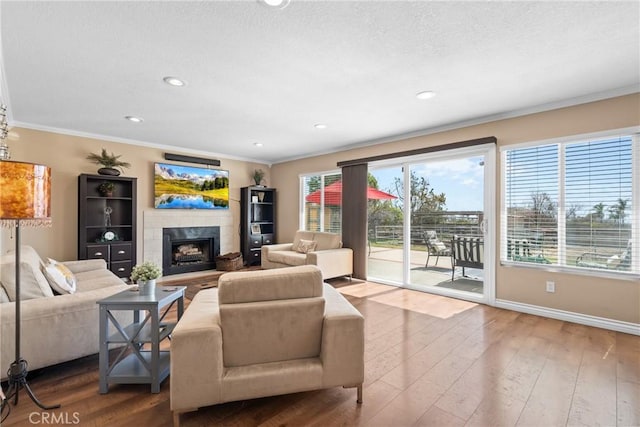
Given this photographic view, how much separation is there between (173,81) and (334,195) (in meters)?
3.69

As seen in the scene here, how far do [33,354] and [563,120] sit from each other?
5354 mm

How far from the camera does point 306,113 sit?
151 inches

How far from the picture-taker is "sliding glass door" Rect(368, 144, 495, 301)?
404 cm

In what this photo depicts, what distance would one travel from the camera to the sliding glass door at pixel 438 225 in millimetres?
4035

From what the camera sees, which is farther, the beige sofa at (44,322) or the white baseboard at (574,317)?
the white baseboard at (574,317)

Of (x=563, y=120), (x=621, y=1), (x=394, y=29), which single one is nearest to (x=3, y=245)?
(x=394, y=29)

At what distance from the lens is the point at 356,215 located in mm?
5355

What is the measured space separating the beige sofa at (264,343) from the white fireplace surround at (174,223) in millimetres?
4197

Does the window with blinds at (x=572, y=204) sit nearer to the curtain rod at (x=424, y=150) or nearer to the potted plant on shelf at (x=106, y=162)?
the curtain rod at (x=424, y=150)

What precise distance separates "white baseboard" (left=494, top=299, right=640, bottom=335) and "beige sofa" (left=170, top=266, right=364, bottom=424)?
9.29ft

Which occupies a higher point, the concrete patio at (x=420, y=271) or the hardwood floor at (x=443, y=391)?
the concrete patio at (x=420, y=271)

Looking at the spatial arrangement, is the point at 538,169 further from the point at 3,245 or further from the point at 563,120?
the point at 3,245

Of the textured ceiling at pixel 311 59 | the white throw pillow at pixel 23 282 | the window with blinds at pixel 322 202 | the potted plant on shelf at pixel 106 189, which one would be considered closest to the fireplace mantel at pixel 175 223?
the potted plant on shelf at pixel 106 189

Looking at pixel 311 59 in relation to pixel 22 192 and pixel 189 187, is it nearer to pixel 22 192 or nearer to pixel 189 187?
pixel 22 192
